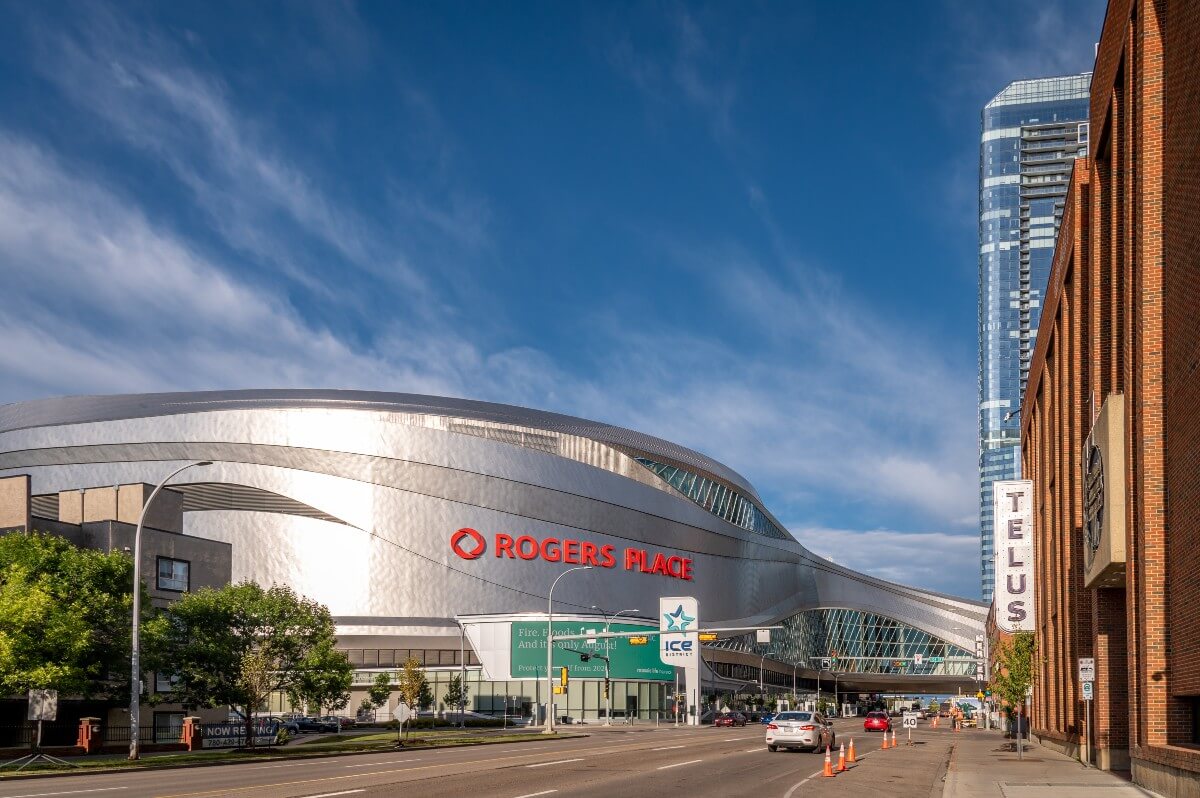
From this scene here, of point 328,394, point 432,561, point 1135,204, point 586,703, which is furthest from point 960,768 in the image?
point 328,394

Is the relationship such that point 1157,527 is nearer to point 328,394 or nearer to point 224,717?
point 224,717

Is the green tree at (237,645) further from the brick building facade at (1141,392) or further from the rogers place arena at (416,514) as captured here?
the rogers place arena at (416,514)

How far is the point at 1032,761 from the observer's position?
41.4 m

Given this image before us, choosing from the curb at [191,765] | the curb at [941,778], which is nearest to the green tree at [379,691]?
the curb at [191,765]

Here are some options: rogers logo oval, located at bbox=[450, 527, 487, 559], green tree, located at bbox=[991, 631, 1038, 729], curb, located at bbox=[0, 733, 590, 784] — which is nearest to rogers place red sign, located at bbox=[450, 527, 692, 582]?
rogers logo oval, located at bbox=[450, 527, 487, 559]

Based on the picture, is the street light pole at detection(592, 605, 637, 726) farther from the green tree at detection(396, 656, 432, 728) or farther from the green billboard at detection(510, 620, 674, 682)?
the green tree at detection(396, 656, 432, 728)

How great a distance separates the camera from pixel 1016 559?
182 feet

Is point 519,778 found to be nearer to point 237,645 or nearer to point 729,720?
point 237,645

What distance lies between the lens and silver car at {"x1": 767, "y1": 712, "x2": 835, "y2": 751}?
155 feet

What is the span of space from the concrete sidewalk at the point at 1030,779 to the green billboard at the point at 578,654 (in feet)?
199

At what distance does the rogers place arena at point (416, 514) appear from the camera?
105m

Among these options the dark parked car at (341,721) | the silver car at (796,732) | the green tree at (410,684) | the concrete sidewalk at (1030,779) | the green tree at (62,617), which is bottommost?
the dark parked car at (341,721)

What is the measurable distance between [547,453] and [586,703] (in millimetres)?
25434

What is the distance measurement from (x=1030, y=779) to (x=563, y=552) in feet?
283
